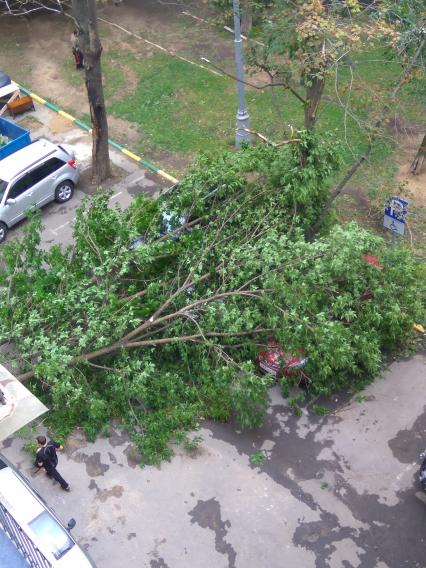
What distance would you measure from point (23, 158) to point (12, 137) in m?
2.53

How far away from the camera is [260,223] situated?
1154cm

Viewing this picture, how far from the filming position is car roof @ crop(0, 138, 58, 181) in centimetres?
1493

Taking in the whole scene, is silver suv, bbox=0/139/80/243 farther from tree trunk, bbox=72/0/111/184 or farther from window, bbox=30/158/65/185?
tree trunk, bbox=72/0/111/184

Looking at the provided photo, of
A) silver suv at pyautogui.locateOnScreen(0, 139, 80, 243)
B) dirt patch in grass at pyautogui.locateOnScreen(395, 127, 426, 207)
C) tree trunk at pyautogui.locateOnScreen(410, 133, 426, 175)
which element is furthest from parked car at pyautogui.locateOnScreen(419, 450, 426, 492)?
silver suv at pyautogui.locateOnScreen(0, 139, 80, 243)

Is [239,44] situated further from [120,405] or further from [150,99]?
[120,405]

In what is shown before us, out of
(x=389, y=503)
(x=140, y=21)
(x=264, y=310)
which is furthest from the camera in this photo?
(x=140, y=21)

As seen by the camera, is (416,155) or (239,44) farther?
(416,155)

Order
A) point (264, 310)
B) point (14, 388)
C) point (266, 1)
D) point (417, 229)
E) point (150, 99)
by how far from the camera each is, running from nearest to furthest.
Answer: point (14, 388)
point (264, 310)
point (417, 229)
point (266, 1)
point (150, 99)

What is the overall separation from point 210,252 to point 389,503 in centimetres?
535

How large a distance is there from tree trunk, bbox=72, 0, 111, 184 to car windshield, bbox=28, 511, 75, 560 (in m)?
10.5

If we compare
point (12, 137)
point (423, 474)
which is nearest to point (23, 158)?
point (12, 137)


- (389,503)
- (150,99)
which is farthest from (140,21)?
(389,503)

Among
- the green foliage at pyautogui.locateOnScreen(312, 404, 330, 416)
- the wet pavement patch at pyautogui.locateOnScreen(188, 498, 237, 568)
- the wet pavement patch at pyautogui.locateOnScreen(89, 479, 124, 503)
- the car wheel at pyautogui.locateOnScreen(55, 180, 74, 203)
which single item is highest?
the car wheel at pyautogui.locateOnScreen(55, 180, 74, 203)

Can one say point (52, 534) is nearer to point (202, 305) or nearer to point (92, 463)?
point (92, 463)
